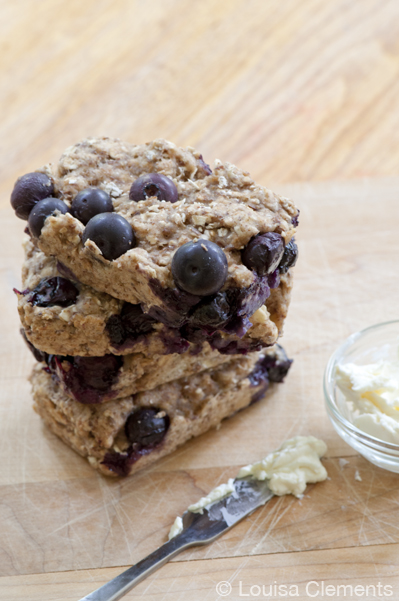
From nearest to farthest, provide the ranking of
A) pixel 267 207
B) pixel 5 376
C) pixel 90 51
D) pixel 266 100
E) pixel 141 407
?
pixel 267 207, pixel 141 407, pixel 5 376, pixel 266 100, pixel 90 51

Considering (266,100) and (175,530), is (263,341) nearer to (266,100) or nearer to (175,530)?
(175,530)

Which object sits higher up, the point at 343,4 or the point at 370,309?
the point at 343,4

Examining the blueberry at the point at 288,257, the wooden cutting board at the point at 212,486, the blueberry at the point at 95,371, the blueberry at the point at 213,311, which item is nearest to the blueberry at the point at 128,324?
the blueberry at the point at 95,371

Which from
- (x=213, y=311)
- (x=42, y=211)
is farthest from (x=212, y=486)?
(x=42, y=211)

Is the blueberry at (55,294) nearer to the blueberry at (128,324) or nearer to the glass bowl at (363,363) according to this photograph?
the blueberry at (128,324)

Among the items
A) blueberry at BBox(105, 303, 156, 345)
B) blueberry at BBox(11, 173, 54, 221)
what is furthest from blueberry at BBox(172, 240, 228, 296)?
blueberry at BBox(11, 173, 54, 221)

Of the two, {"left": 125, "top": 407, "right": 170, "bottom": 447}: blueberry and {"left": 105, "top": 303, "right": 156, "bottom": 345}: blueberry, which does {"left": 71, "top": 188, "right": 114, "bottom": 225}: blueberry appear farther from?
{"left": 125, "top": 407, "right": 170, "bottom": 447}: blueberry

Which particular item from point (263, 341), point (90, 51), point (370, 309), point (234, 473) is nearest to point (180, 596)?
point (234, 473)

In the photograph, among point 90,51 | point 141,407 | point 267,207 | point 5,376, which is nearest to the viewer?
point 267,207
